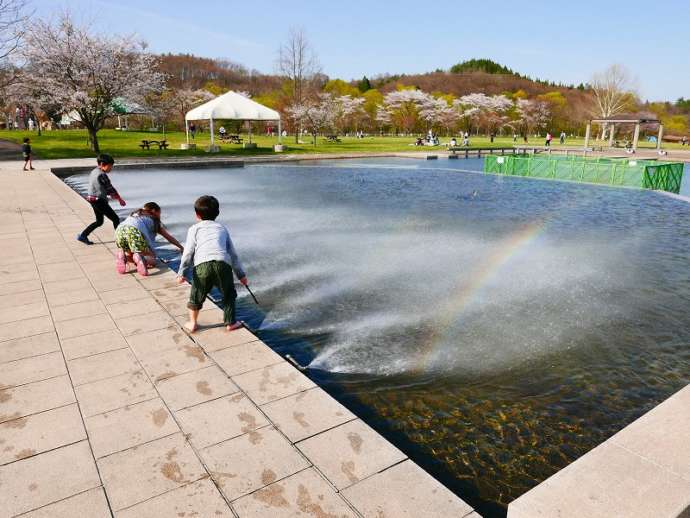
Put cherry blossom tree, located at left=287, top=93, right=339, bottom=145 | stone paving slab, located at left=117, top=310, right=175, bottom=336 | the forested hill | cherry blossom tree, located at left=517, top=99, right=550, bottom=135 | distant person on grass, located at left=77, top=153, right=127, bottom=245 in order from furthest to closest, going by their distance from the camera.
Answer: the forested hill → cherry blossom tree, located at left=517, top=99, right=550, bottom=135 → cherry blossom tree, located at left=287, top=93, right=339, bottom=145 → distant person on grass, located at left=77, top=153, right=127, bottom=245 → stone paving slab, located at left=117, top=310, right=175, bottom=336

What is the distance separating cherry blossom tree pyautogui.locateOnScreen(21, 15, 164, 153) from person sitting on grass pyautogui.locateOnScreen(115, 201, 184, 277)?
27489 mm

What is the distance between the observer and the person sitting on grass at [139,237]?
6.83m

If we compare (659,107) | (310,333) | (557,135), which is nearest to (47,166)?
(310,333)

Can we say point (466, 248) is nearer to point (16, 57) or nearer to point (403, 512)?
point (403, 512)

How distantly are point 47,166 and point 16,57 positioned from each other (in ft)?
44.2

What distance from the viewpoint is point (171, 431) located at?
332cm

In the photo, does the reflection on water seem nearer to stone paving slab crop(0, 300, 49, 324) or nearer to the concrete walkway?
the concrete walkway

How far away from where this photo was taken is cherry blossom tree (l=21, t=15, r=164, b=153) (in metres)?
30.3

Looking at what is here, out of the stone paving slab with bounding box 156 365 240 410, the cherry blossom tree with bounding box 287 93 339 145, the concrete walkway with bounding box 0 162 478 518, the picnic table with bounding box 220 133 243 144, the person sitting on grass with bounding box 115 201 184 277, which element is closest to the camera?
the concrete walkway with bounding box 0 162 478 518

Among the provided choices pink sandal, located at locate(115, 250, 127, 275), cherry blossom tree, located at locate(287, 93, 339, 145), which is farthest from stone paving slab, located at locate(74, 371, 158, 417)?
cherry blossom tree, located at locate(287, 93, 339, 145)

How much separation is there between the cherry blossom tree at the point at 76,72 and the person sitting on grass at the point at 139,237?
2749cm

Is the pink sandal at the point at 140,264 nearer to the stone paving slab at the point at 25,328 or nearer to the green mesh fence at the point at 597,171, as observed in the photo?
the stone paving slab at the point at 25,328

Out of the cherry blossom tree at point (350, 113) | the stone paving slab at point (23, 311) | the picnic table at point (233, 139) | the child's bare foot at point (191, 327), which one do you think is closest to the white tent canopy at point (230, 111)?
the picnic table at point (233, 139)

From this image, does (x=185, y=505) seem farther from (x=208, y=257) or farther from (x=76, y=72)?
(x=76, y=72)
